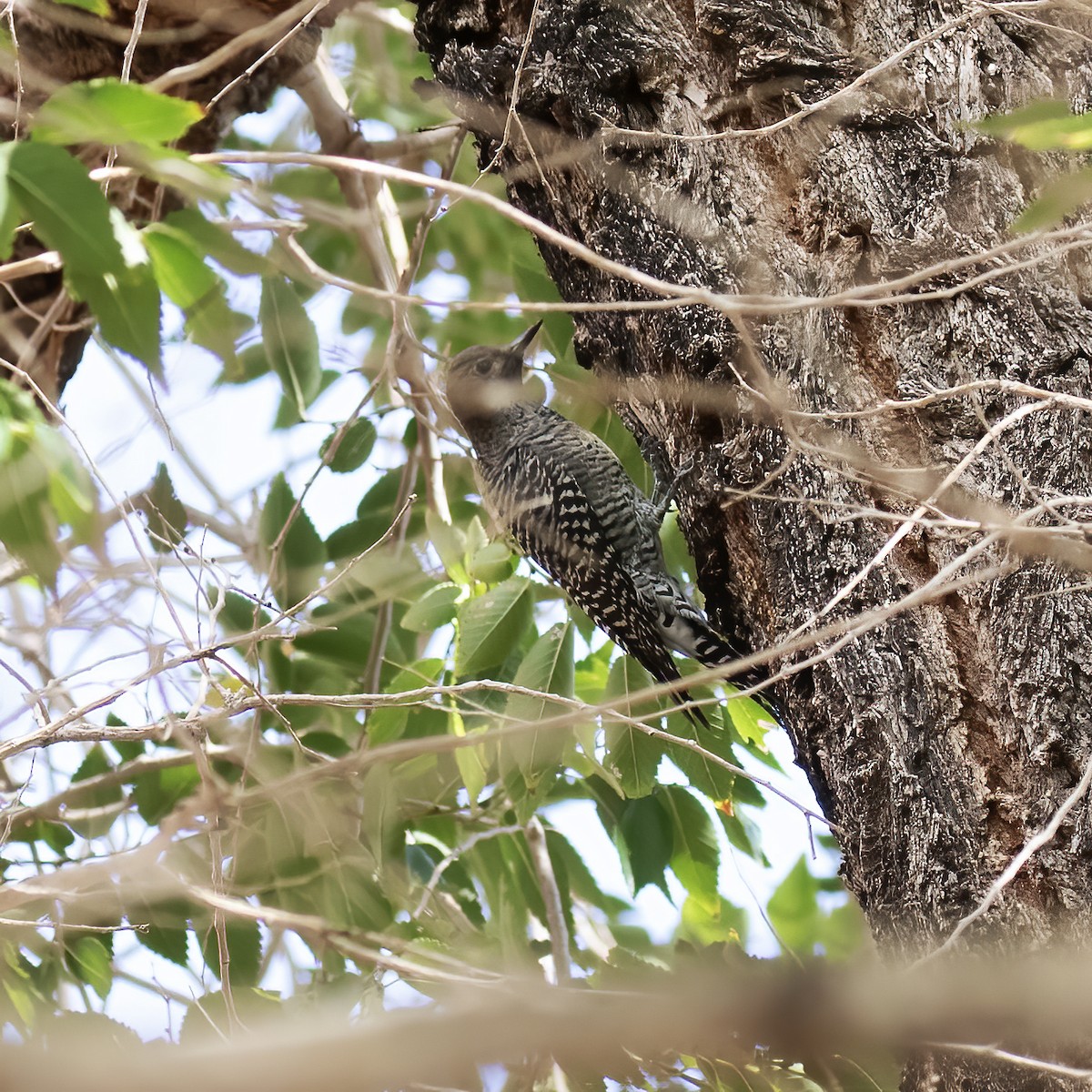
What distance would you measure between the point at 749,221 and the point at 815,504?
62cm

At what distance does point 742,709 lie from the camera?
10.3 feet

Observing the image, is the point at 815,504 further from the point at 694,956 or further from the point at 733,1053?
the point at 694,956

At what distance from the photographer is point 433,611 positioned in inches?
128

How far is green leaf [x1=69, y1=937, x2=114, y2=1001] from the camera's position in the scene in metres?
2.96

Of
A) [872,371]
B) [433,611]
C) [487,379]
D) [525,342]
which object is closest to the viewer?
[872,371]

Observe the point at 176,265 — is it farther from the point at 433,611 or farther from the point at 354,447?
the point at 354,447

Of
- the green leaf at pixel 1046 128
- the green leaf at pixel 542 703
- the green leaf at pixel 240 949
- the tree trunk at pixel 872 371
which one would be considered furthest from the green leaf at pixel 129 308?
the green leaf at pixel 240 949

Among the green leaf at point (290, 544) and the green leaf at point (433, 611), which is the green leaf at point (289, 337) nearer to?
the green leaf at point (290, 544)

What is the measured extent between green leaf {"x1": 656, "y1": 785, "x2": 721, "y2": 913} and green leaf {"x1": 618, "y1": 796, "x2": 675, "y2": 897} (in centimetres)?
3

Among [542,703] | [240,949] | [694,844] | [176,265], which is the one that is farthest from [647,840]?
[176,265]

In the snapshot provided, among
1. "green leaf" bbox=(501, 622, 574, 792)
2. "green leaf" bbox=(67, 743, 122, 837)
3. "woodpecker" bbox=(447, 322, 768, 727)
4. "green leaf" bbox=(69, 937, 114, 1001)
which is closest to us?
"green leaf" bbox=(501, 622, 574, 792)

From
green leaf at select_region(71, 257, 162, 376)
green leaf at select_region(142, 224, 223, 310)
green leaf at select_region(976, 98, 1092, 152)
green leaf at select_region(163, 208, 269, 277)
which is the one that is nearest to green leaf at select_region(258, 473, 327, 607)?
green leaf at select_region(163, 208, 269, 277)

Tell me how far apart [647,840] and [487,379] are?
2124 millimetres

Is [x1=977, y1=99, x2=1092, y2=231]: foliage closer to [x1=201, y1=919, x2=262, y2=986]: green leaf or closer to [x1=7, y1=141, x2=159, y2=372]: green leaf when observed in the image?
[x1=7, y1=141, x2=159, y2=372]: green leaf
